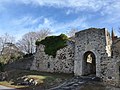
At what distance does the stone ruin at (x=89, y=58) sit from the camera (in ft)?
80.3

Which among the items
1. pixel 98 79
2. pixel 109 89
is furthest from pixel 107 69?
pixel 109 89

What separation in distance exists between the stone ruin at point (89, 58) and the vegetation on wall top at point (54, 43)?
68 centimetres

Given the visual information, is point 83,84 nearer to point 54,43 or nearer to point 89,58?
point 89,58

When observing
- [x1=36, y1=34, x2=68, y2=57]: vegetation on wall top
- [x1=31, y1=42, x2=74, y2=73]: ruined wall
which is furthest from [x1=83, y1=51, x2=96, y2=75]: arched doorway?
[x1=36, y1=34, x2=68, y2=57]: vegetation on wall top

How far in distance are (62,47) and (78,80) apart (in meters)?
7.43

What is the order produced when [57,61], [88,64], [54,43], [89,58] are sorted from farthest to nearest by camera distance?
[54,43], [57,61], [89,58], [88,64]

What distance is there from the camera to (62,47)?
31812 mm

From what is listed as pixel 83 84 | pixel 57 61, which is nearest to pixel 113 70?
pixel 83 84

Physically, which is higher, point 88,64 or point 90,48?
point 90,48

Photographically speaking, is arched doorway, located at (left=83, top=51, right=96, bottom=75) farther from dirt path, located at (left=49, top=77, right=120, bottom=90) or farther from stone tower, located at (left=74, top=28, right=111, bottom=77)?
dirt path, located at (left=49, top=77, right=120, bottom=90)

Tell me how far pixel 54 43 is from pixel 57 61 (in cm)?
310

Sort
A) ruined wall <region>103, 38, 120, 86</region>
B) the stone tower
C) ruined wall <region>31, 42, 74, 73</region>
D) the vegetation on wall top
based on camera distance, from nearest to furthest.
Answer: ruined wall <region>103, 38, 120, 86</region>
the stone tower
ruined wall <region>31, 42, 74, 73</region>
the vegetation on wall top

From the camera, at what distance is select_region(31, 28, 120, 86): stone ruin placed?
80.3 ft

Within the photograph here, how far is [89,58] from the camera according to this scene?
30.9 meters
